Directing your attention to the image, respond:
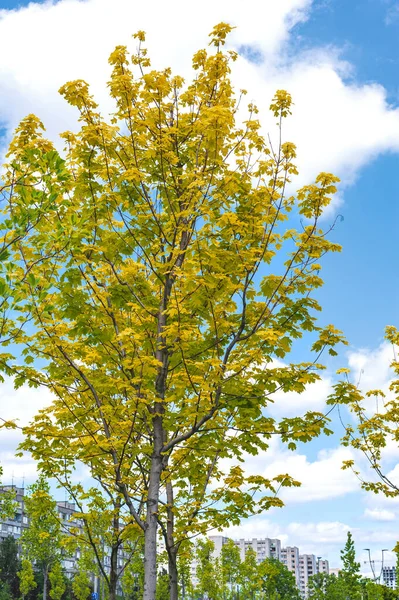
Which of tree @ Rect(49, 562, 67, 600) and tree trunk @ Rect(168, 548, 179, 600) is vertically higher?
tree trunk @ Rect(168, 548, 179, 600)

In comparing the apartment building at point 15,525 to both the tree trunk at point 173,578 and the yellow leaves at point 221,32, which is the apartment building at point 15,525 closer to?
the tree trunk at point 173,578

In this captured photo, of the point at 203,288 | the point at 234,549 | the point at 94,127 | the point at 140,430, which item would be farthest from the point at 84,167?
the point at 234,549

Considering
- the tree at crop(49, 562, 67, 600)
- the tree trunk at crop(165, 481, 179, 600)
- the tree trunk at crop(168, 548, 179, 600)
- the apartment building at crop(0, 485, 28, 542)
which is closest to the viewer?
the tree trunk at crop(165, 481, 179, 600)

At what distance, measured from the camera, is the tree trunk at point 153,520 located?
9516 mm

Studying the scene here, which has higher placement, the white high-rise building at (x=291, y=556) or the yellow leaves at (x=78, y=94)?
the yellow leaves at (x=78, y=94)

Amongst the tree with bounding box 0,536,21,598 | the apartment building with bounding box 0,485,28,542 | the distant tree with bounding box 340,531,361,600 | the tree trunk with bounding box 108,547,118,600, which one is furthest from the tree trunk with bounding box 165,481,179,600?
the apartment building with bounding box 0,485,28,542

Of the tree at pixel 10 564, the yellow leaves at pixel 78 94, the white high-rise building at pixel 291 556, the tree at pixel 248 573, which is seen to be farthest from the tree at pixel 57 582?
the white high-rise building at pixel 291 556

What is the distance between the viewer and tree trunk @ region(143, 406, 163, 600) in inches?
375

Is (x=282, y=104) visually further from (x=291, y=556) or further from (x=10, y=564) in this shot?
(x=291, y=556)

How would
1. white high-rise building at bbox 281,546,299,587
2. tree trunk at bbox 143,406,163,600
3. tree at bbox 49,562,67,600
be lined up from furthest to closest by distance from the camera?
1. white high-rise building at bbox 281,546,299,587
2. tree at bbox 49,562,67,600
3. tree trunk at bbox 143,406,163,600

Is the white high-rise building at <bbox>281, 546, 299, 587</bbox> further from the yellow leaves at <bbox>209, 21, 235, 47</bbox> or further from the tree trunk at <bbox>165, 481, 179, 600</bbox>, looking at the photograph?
the yellow leaves at <bbox>209, 21, 235, 47</bbox>

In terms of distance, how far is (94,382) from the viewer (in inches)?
401

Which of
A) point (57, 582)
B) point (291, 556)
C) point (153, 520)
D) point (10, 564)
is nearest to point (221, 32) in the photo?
point (153, 520)

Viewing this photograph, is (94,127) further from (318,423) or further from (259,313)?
(318,423)
